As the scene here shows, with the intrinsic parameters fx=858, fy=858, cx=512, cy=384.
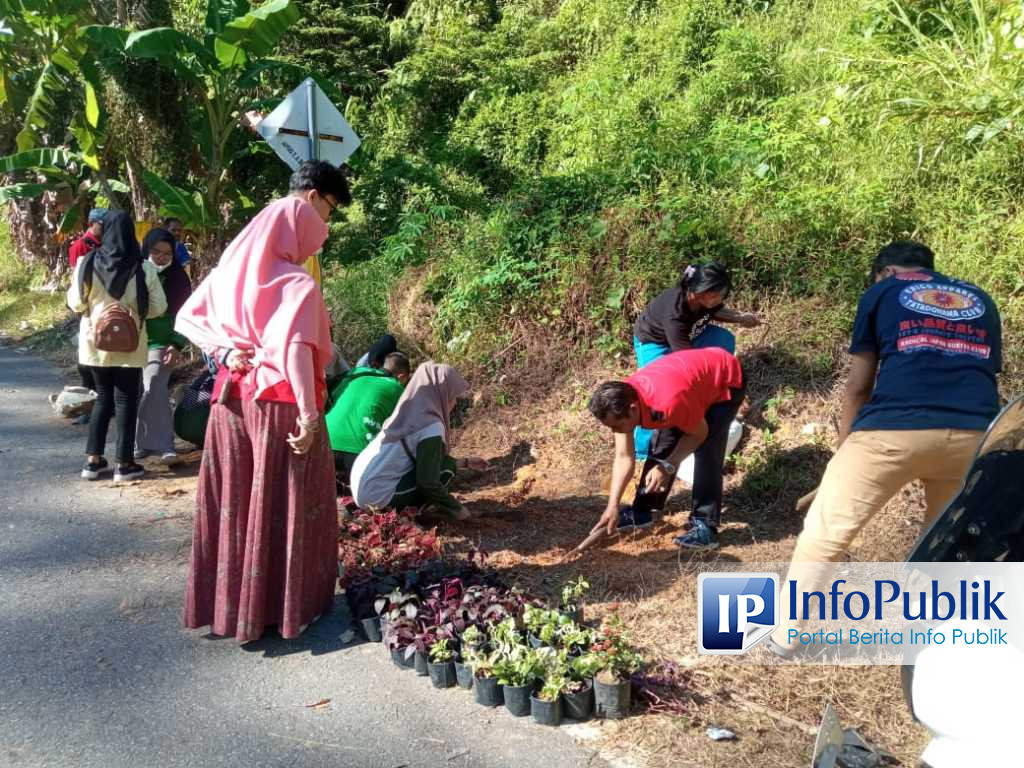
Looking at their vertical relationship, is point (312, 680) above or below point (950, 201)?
below

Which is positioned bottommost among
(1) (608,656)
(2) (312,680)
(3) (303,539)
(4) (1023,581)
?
(2) (312,680)

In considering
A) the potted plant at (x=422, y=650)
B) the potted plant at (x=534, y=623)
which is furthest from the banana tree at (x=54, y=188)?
the potted plant at (x=534, y=623)

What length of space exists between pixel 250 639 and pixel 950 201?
20.9ft

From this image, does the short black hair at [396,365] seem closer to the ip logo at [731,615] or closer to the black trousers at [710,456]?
the black trousers at [710,456]

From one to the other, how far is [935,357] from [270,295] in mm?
2914

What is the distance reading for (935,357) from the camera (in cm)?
365

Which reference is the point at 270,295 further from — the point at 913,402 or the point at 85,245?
the point at 85,245

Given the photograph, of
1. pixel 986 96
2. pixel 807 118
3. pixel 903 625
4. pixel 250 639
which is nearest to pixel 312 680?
pixel 250 639

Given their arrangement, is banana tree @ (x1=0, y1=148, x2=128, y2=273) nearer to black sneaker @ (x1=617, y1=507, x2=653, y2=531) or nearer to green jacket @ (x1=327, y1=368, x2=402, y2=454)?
green jacket @ (x1=327, y1=368, x2=402, y2=454)

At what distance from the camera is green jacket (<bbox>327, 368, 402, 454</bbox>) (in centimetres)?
582

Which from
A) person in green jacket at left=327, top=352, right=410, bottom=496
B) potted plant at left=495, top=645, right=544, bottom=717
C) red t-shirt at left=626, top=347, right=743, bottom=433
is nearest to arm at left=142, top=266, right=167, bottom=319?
person in green jacket at left=327, top=352, right=410, bottom=496

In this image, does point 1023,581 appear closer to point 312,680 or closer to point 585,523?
point 312,680

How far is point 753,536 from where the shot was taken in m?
5.56

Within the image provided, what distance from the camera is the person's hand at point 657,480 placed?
549 cm
